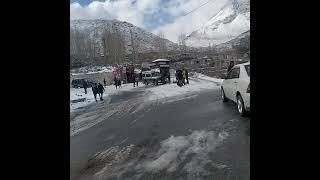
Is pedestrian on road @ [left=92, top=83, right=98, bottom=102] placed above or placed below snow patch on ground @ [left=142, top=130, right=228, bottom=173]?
above

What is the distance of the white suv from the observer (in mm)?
6332

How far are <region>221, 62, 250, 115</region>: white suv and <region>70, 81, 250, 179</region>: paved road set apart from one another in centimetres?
31

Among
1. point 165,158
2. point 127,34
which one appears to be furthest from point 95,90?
point 165,158

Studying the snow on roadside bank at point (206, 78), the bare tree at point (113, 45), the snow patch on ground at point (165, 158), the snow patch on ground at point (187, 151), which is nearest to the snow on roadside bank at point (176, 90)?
the snow on roadside bank at point (206, 78)

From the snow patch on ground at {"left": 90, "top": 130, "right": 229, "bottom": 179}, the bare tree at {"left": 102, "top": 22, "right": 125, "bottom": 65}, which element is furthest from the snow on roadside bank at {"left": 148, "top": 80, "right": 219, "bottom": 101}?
the snow patch on ground at {"left": 90, "top": 130, "right": 229, "bottom": 179}

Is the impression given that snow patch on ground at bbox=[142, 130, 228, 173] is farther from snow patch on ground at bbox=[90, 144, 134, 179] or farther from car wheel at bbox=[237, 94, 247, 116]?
car wheel at bbox=[237, 94, 247, 116]

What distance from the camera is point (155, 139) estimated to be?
6051 mm

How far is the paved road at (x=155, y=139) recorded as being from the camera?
468cm

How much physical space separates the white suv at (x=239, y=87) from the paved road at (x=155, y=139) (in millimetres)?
307

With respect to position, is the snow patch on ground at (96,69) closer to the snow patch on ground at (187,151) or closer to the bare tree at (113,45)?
the bare tree at (113,45)

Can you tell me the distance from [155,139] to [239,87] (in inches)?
87.0
